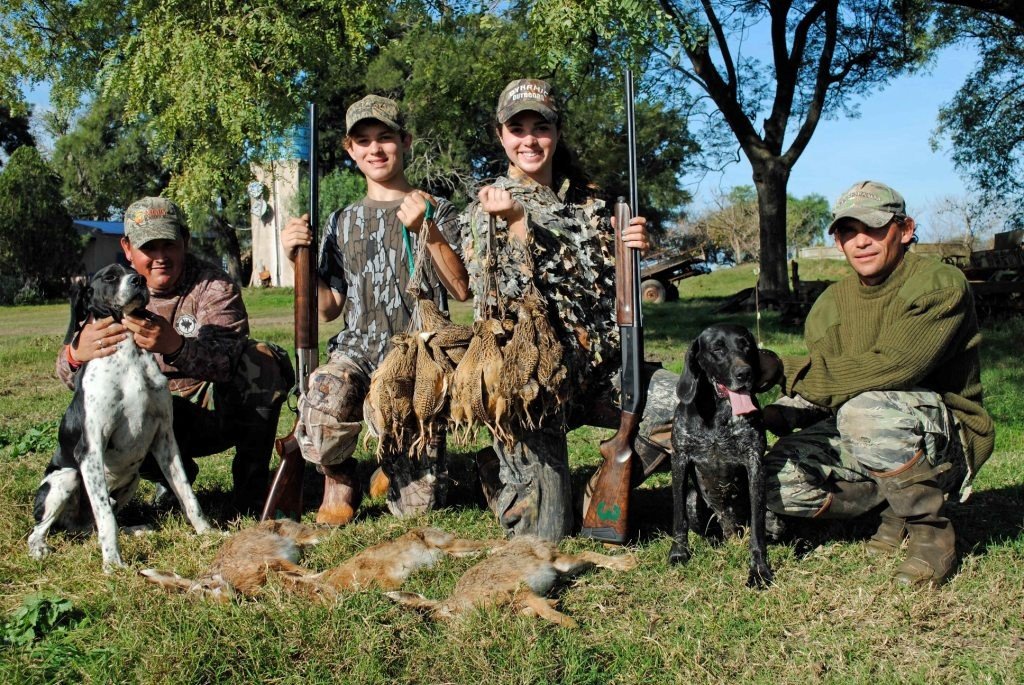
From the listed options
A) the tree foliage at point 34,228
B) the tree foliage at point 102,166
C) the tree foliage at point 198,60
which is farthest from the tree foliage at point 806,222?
the tree foliage at point 198,60

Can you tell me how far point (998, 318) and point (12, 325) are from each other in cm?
2200

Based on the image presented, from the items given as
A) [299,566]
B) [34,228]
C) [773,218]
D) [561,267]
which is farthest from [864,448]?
[34,228]

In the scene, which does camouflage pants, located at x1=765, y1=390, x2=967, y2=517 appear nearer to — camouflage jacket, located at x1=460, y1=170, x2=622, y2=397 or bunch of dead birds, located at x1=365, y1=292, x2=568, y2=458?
camouflage jacket, located at x1=460, y1=170, x2=622, y2=397

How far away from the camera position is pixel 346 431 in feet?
15.7

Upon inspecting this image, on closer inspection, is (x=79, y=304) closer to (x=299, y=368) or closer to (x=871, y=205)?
(x=299, y=368)

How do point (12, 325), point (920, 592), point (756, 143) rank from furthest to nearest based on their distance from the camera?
1. point (12, 325)
2. point (756, 143)
3. point (920, 592)

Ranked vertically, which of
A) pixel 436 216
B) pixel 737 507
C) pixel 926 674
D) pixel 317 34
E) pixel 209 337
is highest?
pixel 317 34

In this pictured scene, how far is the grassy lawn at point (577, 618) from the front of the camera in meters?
3.09

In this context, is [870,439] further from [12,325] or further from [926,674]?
[12,325]

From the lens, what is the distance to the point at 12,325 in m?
21.8

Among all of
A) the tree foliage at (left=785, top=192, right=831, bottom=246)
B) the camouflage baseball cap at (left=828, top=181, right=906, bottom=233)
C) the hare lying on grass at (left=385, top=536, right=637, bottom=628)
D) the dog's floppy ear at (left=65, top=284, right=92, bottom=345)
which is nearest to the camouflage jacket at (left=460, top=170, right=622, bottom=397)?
the hare lying on grass at (left=385, top=536, right=637, bottom=628)

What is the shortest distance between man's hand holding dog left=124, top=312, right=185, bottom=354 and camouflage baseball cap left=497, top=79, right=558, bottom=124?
203 cm

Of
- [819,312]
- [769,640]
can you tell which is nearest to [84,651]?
[769,640]

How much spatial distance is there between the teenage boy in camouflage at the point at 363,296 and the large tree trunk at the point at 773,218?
15655 mm
